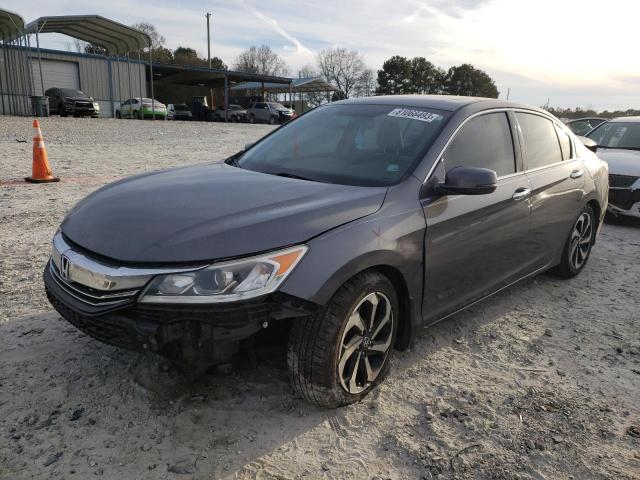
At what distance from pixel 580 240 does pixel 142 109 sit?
91.2 ft

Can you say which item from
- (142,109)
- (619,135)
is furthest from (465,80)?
(619,135)

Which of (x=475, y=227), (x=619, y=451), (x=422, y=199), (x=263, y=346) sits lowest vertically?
(x=619, y=451)

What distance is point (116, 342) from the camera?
88.7 inches

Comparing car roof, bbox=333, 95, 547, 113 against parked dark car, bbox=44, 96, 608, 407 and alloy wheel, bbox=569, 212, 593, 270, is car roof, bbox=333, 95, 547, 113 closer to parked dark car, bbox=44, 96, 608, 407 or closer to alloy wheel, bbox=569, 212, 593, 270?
parked dark car, bbox=44, 96, 608, 407

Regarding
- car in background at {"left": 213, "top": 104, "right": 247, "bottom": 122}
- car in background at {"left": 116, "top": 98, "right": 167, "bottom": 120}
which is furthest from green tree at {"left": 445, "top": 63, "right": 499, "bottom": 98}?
car in background at {"left": 116, "top": 98, "right": 167, "bottom": 120}

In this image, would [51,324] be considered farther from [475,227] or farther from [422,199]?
[475,227]

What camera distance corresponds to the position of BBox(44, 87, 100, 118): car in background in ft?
86.5

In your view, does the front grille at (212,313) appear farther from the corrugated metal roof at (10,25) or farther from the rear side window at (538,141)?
the corrugated metal roof at (10,25)

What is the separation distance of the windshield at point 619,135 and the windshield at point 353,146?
19.5 feet

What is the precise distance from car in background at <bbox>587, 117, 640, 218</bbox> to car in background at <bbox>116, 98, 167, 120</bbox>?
2533 centimetres

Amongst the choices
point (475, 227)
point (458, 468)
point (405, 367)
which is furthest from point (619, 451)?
point (475, 227)

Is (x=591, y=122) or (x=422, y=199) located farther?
(x=591, y=122)

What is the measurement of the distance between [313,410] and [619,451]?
146 centimetres

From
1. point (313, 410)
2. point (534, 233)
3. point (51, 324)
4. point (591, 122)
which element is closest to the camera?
point (313, 410)
